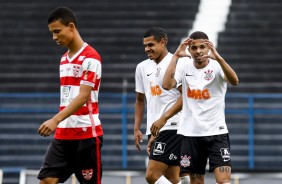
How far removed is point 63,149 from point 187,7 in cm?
1103

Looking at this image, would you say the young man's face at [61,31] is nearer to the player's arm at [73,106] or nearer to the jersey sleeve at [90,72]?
the jersey sleeve at [90,72]

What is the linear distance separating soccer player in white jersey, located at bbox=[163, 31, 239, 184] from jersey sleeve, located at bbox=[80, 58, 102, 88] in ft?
4.02

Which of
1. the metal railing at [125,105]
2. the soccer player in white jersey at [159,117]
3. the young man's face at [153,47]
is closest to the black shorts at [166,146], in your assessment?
the soccer player in white jersey at [159,117]

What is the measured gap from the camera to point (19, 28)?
1748cm

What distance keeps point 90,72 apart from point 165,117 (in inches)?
60.9

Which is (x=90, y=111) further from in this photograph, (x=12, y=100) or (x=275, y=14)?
(x=275, y=14)

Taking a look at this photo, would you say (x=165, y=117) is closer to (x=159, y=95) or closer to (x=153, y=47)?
(x=159, y=95)

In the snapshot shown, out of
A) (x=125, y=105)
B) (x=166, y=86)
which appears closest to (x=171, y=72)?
(x=166, y=86)

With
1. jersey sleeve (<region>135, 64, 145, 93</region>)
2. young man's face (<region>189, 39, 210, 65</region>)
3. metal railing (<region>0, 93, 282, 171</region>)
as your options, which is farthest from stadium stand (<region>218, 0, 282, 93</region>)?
young man's face (<region>189, 39, 210, 65</region>)

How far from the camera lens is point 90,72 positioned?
267 inches

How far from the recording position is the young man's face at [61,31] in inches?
269

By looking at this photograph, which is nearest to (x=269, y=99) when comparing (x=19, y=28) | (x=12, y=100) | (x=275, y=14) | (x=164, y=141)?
(x=275, y=14)

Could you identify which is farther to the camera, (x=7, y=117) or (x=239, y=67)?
(x=239, y=67)

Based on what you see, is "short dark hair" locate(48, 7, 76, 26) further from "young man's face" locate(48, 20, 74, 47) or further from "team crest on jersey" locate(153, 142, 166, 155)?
"team crest on jersey" locate(153, 142, 166, 155)
